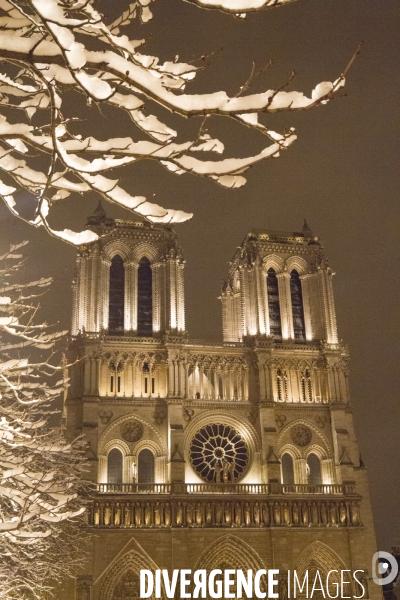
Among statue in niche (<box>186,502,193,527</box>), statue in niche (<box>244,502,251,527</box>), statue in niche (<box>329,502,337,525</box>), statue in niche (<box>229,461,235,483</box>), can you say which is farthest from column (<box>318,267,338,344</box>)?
statue in niche (<box>186,502,193,527</box>)

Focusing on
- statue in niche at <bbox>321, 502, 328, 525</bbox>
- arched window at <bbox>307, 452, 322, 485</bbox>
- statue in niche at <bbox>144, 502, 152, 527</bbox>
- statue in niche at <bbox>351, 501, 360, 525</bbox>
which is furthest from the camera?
arched window at <bbox>307, 452, 322, 485</bbox>

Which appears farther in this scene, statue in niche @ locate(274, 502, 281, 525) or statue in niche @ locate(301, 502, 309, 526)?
statue in niche @ locate(301, 502, 309, 526)

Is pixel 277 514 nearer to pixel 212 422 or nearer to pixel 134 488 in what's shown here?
pixel 212 422

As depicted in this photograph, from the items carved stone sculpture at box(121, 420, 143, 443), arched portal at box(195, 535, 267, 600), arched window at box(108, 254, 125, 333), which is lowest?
arched portal at box(195, 535, 267, 600)

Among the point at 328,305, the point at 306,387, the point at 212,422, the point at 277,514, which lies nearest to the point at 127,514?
the point at 212,422

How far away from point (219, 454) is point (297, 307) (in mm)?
8734

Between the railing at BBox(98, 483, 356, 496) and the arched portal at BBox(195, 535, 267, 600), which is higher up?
the railing at BBox(98, 483, 356, 496)

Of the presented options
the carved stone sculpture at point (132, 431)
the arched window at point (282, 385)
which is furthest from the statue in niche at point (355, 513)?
the carved stone sculpture at point (132, 431)

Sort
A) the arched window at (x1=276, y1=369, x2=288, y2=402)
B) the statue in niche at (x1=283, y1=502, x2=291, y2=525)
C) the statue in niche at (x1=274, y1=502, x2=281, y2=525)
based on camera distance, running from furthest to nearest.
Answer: the arched window at (x1=276, y1=369, x2=288, y2=402)
the statue in niche at (x1=283, y1=502, x2=291, y2=525)
the statue in niche at (x1=274, y1=502, x2=281, y2=525)

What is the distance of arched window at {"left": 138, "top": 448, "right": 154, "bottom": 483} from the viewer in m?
30.8

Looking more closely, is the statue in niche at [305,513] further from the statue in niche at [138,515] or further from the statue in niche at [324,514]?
the statue in niche at [138,515]

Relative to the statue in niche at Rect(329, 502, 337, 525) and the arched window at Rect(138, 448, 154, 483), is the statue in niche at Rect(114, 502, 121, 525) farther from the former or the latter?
the statue in niche at Rect(329, 502, 337, 525)

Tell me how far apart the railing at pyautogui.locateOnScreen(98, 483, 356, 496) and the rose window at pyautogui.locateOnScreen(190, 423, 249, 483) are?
727 millimetres

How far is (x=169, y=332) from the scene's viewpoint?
3262cm
